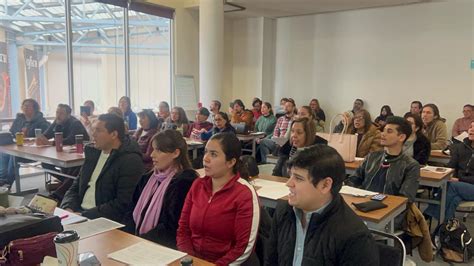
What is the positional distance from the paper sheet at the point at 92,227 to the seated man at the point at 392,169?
6.59 ft

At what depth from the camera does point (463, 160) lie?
4.14 meters

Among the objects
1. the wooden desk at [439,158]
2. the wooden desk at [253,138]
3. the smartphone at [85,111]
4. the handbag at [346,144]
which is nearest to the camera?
the handbag at [346,144]

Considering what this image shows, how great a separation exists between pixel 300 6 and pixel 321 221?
784 cm

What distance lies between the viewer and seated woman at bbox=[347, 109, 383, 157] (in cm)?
447

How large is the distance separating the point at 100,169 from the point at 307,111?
4.00 meters

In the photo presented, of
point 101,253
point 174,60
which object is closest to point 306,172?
point 101,253

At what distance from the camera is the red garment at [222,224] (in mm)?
1951

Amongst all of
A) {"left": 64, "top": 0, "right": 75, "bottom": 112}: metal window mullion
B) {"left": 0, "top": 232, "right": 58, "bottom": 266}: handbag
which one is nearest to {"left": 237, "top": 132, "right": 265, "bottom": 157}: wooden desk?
{"left": 64, "top": 0, "right": 75, "bottom": 112}: metal window mullion

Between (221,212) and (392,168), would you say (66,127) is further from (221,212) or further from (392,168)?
(392,168)

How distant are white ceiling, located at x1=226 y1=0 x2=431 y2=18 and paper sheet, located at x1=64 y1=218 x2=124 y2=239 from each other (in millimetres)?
7093

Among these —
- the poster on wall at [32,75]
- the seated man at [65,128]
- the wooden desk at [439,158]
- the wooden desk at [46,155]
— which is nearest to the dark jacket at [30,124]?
the seated man at [65,128]

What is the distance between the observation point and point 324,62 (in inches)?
370

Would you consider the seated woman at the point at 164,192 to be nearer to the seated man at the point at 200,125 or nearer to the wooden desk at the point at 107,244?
the wooden desk at the point at 107,244

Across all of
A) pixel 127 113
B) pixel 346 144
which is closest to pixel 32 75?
pixel 127 113
